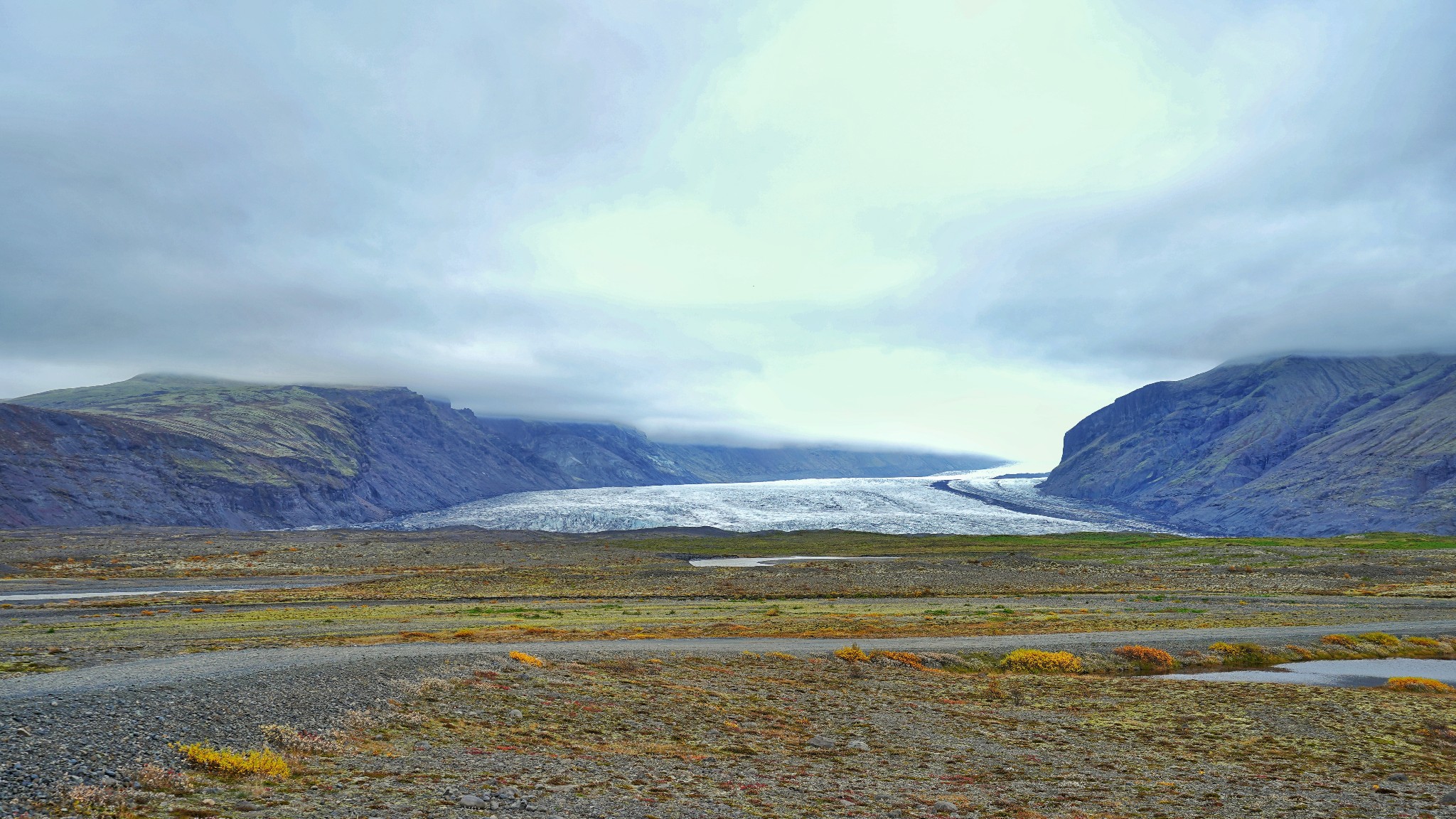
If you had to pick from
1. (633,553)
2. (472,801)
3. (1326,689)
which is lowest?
(633,553)

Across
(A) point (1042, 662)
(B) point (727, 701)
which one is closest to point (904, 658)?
(A) point (1042, 662)

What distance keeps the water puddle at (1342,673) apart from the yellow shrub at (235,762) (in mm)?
32303

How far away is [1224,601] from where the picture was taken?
189 feet

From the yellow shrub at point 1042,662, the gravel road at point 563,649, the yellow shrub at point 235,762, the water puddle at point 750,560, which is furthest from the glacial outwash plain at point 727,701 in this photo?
the water puddle at point 750,560

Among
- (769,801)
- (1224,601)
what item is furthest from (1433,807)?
(1224,601)

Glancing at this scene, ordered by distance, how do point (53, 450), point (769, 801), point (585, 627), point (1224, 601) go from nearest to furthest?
point (769, 801)
point (585, 627)
point (1224, 601)
point (53, 450)

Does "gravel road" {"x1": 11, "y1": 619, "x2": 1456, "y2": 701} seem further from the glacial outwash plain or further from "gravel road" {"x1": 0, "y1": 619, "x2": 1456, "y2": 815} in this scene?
the glacial outwash plain

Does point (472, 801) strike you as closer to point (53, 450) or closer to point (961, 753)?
point (961, 753)

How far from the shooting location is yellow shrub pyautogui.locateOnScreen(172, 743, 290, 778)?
482 inches

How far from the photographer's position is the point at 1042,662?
3145cm

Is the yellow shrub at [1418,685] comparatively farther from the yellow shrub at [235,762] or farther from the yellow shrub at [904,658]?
the yellow shrub at [235,762]

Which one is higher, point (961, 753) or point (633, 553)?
point (961, 753)

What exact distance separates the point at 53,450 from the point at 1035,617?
733 feet

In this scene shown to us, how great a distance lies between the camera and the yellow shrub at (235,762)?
12.2 m
